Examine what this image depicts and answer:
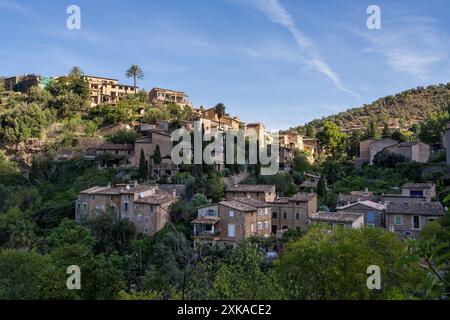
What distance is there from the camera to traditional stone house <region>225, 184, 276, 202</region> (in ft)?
119

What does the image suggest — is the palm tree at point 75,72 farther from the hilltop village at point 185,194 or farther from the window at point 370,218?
the window at point 370,218

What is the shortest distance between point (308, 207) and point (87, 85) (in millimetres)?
47251

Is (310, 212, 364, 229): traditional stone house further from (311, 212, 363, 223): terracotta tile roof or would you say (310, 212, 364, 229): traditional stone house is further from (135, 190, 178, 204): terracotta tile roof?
(135, 190, 178, 204): terracotta tile roof

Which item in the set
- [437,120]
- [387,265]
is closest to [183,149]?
[387,265]

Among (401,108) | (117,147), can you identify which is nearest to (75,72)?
(117,147)

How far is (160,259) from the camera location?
28875mm

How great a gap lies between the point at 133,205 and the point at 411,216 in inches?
888

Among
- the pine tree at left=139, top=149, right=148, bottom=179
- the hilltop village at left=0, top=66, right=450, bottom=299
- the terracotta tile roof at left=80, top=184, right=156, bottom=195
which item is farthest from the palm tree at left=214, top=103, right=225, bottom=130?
the terracotta tile roof at left=80, top=184, right=156, bottom=195

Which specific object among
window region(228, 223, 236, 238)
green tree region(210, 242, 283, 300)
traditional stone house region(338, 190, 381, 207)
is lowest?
window region(228, 223, 236, 238)

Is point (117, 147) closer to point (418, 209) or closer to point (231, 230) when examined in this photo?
point (231, 230)

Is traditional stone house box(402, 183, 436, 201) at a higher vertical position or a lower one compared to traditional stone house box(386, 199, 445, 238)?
higher

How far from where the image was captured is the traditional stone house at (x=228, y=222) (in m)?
31.4

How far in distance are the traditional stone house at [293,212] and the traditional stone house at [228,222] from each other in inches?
93.3

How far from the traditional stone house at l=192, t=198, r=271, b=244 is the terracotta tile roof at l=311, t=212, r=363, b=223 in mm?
4721
